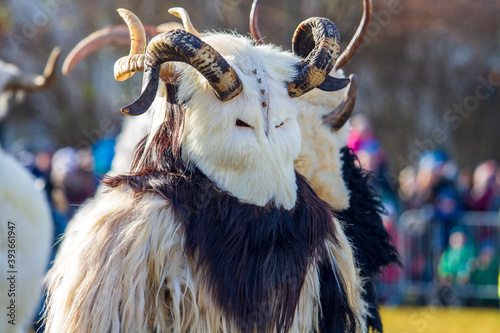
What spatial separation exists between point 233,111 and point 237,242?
19.0 inches

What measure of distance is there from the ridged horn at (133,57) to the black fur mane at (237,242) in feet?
0.54

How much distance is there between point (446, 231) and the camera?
334 inches

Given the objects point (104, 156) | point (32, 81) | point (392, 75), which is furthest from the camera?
point (392, 75)

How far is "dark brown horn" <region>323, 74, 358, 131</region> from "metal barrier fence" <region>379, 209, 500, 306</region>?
17.8ft

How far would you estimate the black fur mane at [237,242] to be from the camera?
233 cm

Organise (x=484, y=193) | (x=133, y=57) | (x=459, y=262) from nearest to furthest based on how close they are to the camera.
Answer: (x=133, y=57), (x=459, y=262), (x=484, y=193)

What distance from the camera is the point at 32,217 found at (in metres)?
4.09

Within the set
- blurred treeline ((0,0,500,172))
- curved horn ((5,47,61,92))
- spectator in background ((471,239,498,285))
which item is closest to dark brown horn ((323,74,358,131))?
curved horn ((5,47,61,92))

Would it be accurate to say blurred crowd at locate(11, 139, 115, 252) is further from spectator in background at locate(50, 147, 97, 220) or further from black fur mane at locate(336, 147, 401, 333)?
black fur mane at locate(336, 147, 401, 333)

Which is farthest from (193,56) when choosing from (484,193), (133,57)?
(484,193)

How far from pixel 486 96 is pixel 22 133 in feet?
36.4

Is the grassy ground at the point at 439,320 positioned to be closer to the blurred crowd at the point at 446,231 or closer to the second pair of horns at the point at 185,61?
the blurred crowd at the point at 446,231

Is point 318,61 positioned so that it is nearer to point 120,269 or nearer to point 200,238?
point 200,238

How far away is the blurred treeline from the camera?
47.2 ft
